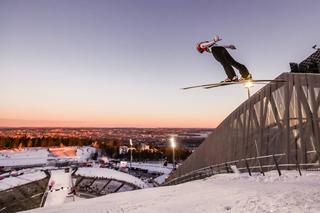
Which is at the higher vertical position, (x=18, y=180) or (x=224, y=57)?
(x=224, y=57)

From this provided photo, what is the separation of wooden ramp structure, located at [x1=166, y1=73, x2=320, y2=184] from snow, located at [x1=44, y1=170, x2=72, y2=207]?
23429 mm

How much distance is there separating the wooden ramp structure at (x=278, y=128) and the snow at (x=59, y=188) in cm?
2343

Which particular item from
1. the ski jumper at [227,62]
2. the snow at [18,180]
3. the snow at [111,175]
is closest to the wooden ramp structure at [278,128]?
the ski jumper at [227,62]

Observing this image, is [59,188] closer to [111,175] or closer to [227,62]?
[111,175]

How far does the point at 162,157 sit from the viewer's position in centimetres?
12825

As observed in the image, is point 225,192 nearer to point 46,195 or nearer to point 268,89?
point 268,89

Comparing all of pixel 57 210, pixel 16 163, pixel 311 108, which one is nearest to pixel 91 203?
pixel 57 210

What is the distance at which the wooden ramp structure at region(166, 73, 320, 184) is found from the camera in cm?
1589

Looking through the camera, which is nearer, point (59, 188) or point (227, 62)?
point (227, 62)

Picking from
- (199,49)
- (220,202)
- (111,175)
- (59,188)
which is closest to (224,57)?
(199,49)

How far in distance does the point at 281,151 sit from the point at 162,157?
114 meters

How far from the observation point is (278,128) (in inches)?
726

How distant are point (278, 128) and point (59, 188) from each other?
41729 mm

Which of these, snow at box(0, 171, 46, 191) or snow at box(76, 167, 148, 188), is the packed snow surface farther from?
snow at box(0, 171, 46, 191)
